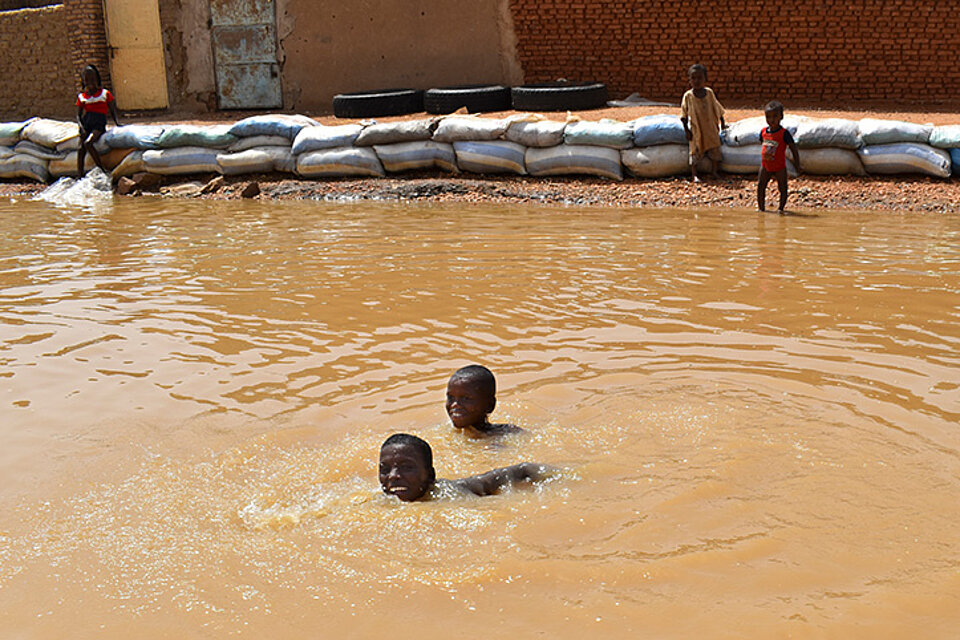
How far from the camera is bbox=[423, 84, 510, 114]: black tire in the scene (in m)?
12.0

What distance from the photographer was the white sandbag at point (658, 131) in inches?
390

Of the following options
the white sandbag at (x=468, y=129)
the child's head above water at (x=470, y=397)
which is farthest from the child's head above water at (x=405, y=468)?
the white sandbag at (x=468, y=129)

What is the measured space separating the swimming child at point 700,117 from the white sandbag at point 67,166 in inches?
293

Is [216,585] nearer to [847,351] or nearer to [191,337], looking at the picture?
[191,337]

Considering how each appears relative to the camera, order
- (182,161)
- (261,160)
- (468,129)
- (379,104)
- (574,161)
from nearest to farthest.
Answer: (574,161) → (468,129) → (261,160) → (182,161) → (379,104)

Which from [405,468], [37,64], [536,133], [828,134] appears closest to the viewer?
[405,468]

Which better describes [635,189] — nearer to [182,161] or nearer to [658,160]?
[658,160]

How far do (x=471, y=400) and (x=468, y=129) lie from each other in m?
7.39

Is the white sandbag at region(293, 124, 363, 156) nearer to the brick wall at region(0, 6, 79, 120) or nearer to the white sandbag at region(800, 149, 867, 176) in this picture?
the white sandbag at region(800, 149, 867, 176)

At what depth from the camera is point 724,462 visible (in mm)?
3629

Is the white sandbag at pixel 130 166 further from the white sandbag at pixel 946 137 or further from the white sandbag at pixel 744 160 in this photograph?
the white sandbag at pixel 946 137

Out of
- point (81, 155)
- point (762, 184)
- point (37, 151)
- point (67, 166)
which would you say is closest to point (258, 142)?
point (81, 155)

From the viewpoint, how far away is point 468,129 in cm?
1079

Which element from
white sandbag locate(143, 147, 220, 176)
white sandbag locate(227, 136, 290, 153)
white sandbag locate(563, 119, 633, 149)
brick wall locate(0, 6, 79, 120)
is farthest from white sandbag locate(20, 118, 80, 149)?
white sandbag locate(563, 119, 633, 149)
